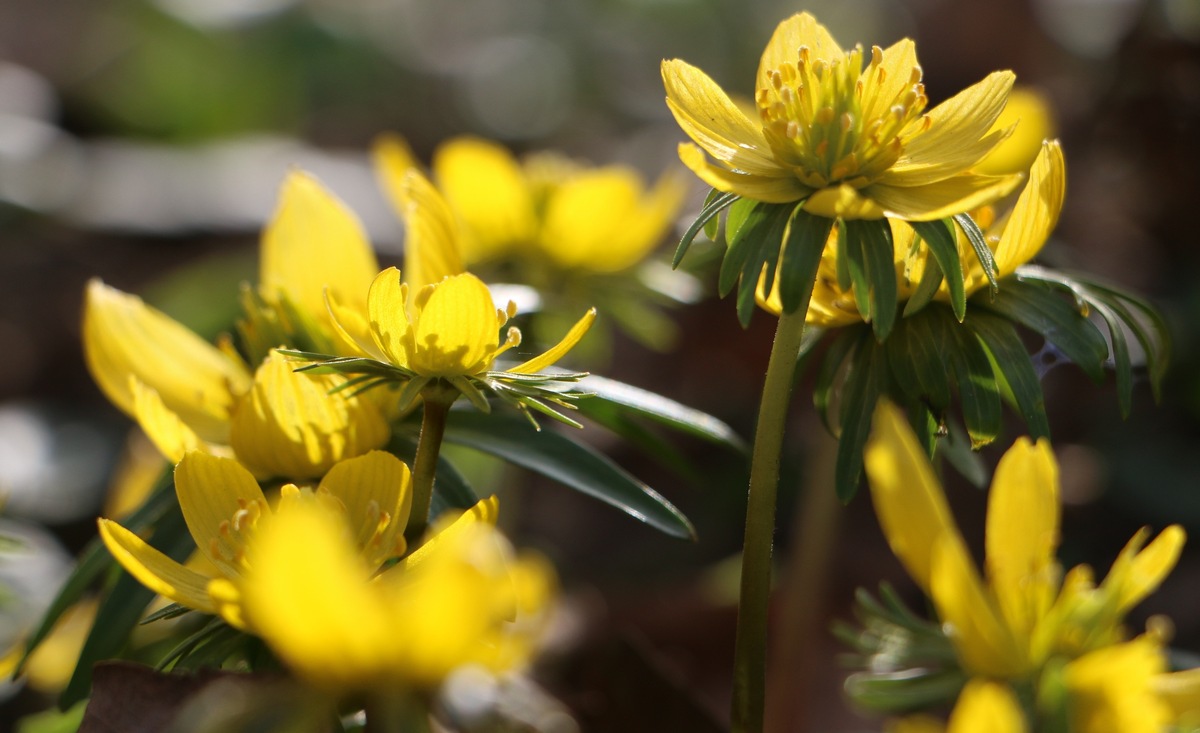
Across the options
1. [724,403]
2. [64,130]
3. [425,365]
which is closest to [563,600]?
[724,403]

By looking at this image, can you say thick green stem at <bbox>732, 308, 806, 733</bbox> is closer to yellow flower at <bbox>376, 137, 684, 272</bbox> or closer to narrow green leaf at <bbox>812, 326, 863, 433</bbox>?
narrow green leaf at <bbox>812, 326, 863, 433</bbox>

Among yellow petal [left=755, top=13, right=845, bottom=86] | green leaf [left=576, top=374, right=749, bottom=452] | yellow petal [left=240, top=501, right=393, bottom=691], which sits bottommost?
green leaf [left=576, top=374, right=749, bottom=452]

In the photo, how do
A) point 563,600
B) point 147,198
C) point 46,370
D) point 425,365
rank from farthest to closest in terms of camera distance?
point 147,198, point 46,370, point 563,600, point 425,365

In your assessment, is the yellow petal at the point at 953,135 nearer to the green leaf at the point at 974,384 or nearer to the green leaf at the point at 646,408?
the green leaf at the point at 974,384

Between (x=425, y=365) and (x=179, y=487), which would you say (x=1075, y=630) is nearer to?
(x=425, y=365)

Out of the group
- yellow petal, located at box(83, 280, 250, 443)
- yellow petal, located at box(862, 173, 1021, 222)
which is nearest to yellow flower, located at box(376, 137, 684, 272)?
yellow petal, located at box(83, 280, 250, 443)
